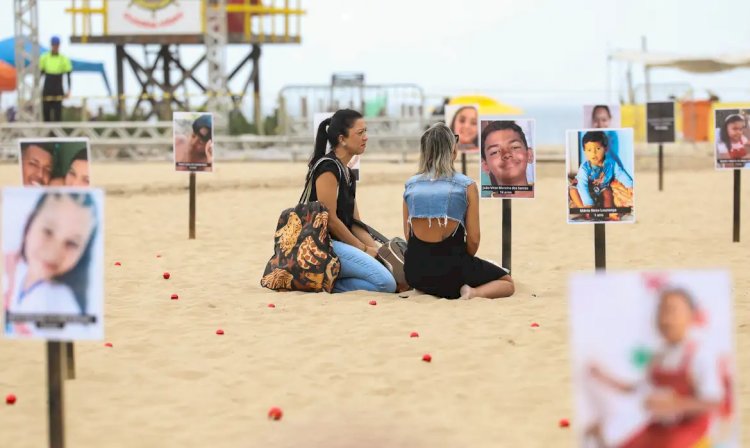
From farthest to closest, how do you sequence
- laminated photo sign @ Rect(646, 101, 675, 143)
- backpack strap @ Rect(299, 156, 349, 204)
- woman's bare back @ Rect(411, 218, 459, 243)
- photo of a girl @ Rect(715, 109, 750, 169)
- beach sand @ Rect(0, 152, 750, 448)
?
laminated photo sign @ Rect(646, 101, 675, 143) → photo of a girl @ Rect(715, 109, 750, 169) → backpack strap @ Rect(299, 156, 349, 204) → woman's bare back @ Rect(411, 218, 459, 243) → beach sand @ Rect(0, 152, 750, 448)

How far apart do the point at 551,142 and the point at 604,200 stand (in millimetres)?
40575

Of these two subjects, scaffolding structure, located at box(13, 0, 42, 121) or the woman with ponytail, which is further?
scaffolding structure, located at box(13, 0, 42, 121)

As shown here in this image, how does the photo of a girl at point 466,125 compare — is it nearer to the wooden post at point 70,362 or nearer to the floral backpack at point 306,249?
the floral backpack at point 306,249

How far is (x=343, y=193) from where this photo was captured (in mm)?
9281

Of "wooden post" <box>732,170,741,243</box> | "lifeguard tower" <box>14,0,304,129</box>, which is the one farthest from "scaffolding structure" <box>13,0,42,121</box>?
"wooden post" <box>732,170,741,243</box>

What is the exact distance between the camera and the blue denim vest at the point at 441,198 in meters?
8.67

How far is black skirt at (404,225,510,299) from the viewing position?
29.0ft

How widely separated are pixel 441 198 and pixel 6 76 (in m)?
27.8

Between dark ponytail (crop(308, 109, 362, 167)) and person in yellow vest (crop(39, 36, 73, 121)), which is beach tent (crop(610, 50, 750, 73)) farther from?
dark ponytail (crop(308, 109, 362, 167))

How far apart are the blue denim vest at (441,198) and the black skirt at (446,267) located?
0.56 feet

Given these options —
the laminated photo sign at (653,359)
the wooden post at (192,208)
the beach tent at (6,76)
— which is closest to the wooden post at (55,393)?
the laminated photo sign at (653,359)

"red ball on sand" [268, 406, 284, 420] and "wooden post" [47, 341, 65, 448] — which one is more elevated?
"wooden post" [47, 341, 65, 448]

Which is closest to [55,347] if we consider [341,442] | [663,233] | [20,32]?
[341,442]

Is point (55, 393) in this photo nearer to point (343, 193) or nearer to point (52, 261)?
point (52, 261)
